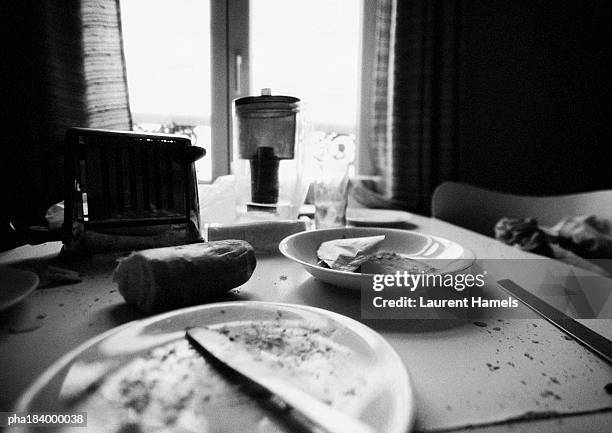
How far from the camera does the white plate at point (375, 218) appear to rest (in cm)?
93

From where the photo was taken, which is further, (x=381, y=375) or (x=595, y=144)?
(x=595, y=144)

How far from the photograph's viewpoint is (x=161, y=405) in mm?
228

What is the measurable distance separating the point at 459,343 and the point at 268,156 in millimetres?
614

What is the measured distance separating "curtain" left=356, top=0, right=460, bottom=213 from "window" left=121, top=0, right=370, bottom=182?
0.80 feet

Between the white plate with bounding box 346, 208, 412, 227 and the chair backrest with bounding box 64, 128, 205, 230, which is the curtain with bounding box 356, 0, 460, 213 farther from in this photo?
the chair backrest with bounding box 64, 128, 205, 230

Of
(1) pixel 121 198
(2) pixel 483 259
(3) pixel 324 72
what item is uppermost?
(3) pixel 324 72

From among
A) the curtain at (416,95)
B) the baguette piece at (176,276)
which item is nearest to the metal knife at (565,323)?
the baguette piece at (176,276)

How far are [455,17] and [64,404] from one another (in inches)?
79.0

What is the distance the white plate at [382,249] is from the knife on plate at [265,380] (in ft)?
0.54

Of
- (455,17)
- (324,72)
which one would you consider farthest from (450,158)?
(324,72)

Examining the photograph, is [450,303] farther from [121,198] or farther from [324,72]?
[324,72]

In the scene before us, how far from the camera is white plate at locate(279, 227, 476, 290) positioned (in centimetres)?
43

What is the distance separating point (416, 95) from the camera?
1.73 metres

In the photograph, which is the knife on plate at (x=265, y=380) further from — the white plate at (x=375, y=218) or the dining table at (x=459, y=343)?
the white plate at (x=375, y=218)
